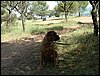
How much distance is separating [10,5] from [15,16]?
1.10 metres

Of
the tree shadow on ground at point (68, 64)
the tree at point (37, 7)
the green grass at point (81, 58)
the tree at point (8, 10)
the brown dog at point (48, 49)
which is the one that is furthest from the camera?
the tree at point (37, 7)

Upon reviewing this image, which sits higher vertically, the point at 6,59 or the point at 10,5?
the point at 10,5

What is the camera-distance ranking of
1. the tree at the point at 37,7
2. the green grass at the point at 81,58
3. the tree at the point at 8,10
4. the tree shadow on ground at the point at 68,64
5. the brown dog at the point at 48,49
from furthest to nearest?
the tree at the point at 37,7 < the tree at the point at 8,10 < the brown dog at the point at 48,49 < the tree shadow on ground at the point at 68,64 < the green grass at the point at 81,58

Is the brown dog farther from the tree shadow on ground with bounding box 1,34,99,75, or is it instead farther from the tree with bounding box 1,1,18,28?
the tree with bounding box 1,1,18,28

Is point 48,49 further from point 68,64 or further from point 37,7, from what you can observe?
point 37,7

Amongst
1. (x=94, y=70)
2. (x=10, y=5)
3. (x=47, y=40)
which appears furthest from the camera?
(x=10, y=5)

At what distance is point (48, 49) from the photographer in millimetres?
7531

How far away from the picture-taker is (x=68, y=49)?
379 inches

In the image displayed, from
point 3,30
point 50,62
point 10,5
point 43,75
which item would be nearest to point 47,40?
point 50,62

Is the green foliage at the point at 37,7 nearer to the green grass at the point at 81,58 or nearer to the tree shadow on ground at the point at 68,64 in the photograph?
the green grass at the point at 81,58

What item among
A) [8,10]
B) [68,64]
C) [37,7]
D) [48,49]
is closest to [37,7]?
[37,7]

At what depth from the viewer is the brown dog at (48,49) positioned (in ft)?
24.7

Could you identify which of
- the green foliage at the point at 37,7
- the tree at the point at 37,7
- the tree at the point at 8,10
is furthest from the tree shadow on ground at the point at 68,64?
the green foliage at the point at 37,7

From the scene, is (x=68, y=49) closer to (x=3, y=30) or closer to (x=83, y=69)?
(x=83, y=69)
